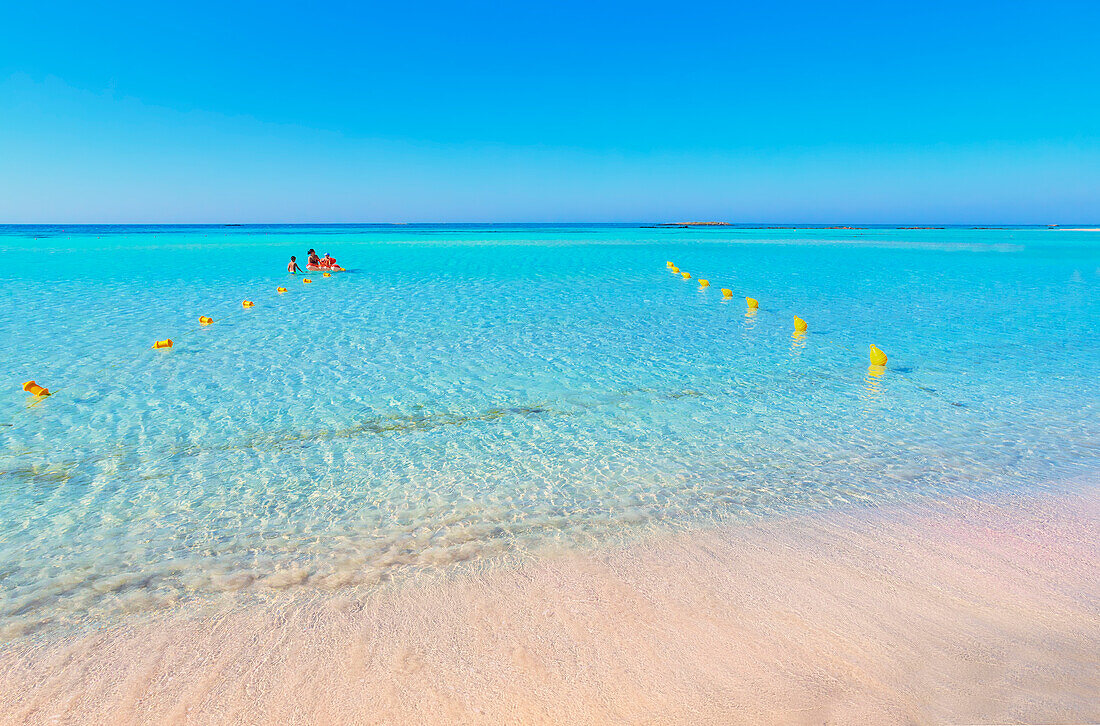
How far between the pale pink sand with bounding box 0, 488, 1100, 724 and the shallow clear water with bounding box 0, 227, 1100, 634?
460 millimetres

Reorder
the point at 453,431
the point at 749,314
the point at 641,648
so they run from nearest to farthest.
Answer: the point at 641,648 < the point at 453,431 < the point at 749,314

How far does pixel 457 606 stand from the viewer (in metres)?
3.62

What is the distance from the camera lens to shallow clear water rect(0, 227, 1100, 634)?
4.34 meters

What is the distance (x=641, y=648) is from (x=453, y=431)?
3761 mm

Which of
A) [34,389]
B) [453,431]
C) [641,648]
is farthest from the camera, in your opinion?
[34,389]

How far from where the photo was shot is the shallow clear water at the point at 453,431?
14.3ft

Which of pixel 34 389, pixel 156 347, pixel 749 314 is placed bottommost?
pixel 749 314

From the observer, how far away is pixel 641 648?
10.6 ft

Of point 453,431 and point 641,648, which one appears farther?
point 453,431

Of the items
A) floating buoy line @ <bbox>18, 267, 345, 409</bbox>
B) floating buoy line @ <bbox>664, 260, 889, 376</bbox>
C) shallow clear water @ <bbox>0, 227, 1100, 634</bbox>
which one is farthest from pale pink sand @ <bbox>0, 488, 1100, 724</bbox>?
floating buoy line @ <bbox>664, 260, 889, 376</bbox>

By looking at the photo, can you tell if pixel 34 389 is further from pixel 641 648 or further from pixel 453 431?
pixel 641 648

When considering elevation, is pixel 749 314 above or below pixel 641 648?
below

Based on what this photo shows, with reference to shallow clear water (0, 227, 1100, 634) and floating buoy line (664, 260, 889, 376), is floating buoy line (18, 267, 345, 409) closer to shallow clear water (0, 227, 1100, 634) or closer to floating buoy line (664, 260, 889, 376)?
shallow clear water (0, 227, 1100, 634)

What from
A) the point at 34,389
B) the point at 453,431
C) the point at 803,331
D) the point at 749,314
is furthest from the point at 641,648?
the point at 749,314
